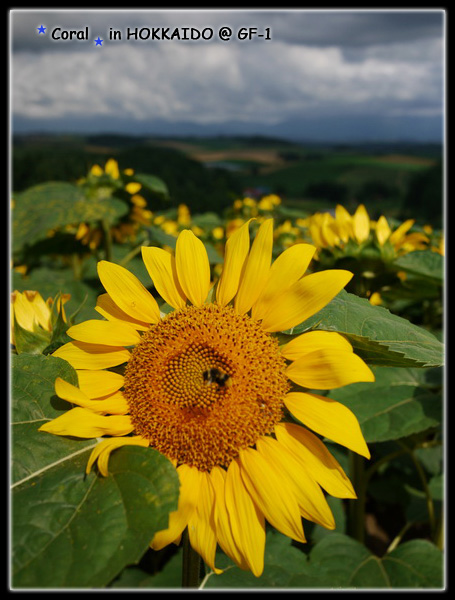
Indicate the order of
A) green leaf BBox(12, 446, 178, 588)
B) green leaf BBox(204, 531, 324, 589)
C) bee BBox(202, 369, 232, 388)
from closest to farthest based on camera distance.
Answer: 1. green leaf BBox(12, 446, 178, 588)
2. bee BBox(202, 369, 232, 388)
3. green leaf BBox(204, 531, 324, 589)

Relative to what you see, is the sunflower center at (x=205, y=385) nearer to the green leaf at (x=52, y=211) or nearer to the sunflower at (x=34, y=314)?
the sunflower at (x=34, y=314)

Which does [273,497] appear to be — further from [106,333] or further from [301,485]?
[106,333]

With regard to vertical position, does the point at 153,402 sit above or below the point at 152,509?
above

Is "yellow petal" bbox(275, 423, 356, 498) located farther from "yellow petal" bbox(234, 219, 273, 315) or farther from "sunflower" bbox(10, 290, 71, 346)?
"sunflower" bbox(10, 290, 71, 346)

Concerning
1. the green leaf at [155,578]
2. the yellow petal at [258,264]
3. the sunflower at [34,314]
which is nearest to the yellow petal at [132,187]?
the sunflower at [34,314]

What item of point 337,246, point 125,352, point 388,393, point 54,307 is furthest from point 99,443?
point 337,246

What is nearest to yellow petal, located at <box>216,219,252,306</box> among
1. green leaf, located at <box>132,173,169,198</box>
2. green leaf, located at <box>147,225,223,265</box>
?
green leaf, located at <box>147,225,223,265</box>

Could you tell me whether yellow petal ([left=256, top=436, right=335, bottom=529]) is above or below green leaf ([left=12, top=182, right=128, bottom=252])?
below

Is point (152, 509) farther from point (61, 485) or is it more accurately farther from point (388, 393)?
point (388, 393)
